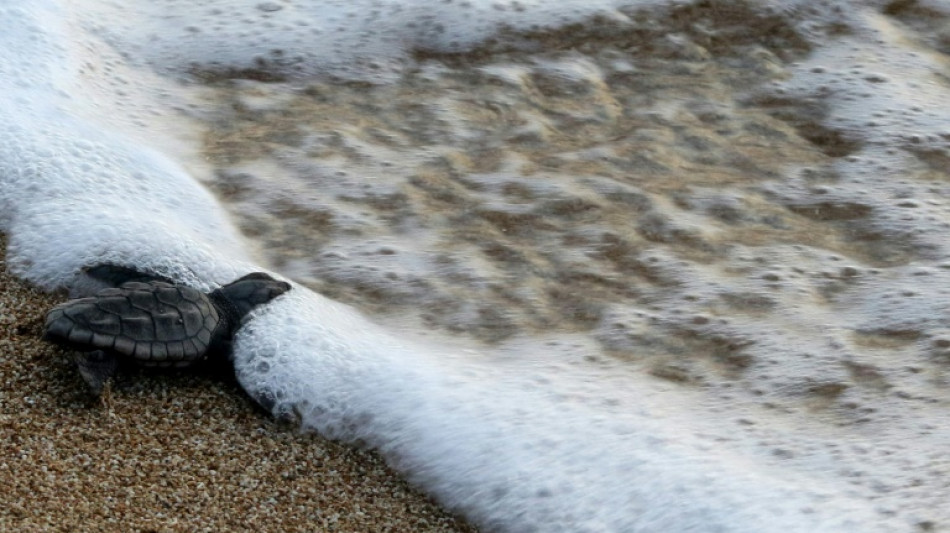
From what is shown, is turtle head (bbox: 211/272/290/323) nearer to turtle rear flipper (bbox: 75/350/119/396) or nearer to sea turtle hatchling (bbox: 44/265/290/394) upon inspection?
sea turtle hatchling (bbox: 44/265/290/394)

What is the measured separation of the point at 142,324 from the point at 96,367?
14cm

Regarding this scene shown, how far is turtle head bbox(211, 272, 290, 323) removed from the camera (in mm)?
2796

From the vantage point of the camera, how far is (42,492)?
2232 mm

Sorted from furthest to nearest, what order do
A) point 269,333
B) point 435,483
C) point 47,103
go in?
point 47,103 < point 269,333 < point 435,483

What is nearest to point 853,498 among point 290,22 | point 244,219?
point 244,219

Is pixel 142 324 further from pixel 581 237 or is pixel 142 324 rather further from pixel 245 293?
pixel 581 237

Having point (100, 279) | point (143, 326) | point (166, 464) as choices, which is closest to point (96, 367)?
point (143, 326)

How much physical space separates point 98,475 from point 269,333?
60 centimetres

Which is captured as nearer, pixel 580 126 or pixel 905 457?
pixel 905 457

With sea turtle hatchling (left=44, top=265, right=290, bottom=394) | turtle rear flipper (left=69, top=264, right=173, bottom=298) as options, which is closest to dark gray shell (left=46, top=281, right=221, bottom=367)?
sea turtle hatchling (left=44, top=265, right=290, bottom=394)

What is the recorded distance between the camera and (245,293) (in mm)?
2836

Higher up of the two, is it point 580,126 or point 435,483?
point 580,126

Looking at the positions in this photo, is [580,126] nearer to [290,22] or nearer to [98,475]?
[290,22]

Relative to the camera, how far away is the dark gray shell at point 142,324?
2527mm
